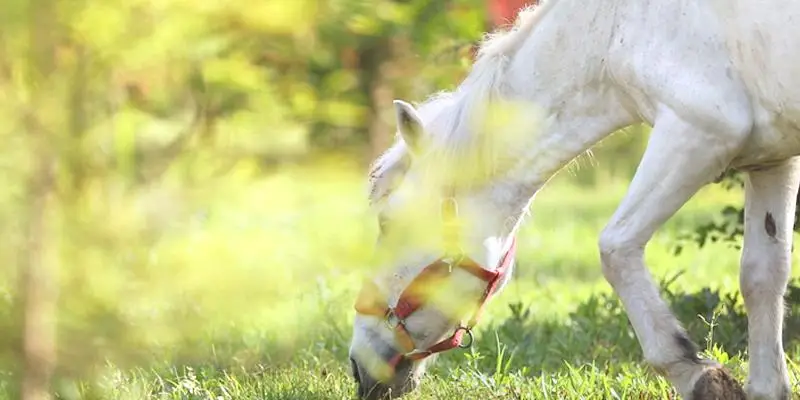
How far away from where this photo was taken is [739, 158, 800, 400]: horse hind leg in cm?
398

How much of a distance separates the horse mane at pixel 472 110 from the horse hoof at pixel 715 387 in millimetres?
956

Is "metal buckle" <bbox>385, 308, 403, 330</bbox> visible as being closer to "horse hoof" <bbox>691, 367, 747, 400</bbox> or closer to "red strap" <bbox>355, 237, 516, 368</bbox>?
"red strap" <bbox>355, 237, 516, 368</bbox>

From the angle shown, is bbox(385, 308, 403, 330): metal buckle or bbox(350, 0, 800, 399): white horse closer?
bbox(350, 0, 800, 399): white horse

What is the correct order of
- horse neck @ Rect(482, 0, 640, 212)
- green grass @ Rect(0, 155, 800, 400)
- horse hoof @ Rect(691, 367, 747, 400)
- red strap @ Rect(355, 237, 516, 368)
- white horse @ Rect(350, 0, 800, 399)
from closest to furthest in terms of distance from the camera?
green grass @ Rect(0, 155, 800, 400), horse hoof @ Rect(691, 367, 747, 400), white horse @ Rect(350, 0, 800, 399), horse neck @ Rect(482, 0, 640, 212), red strap @ Rect(355, 237, 516, 368)

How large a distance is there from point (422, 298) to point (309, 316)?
6.02 feet

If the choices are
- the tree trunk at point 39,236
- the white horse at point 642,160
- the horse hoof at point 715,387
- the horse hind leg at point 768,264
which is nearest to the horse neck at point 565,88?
the white horse at point 642,160

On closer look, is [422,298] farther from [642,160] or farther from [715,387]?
[715,387]

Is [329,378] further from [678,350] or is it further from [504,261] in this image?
[678,350]

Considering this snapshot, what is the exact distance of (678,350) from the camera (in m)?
3.50

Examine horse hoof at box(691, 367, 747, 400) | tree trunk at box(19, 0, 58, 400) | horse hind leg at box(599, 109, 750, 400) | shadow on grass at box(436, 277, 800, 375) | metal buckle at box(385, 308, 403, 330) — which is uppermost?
tree trunk at box(19, 0, 58, 400)

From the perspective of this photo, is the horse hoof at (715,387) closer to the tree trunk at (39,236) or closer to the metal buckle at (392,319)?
the metal buckle at (392,319)

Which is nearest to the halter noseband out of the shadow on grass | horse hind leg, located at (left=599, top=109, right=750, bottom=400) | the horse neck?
the horse neck

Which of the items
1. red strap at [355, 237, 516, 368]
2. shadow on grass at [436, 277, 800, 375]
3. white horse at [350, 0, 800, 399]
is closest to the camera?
white horse at [350, 0, 800, 399]

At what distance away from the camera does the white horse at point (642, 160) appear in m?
3.51
